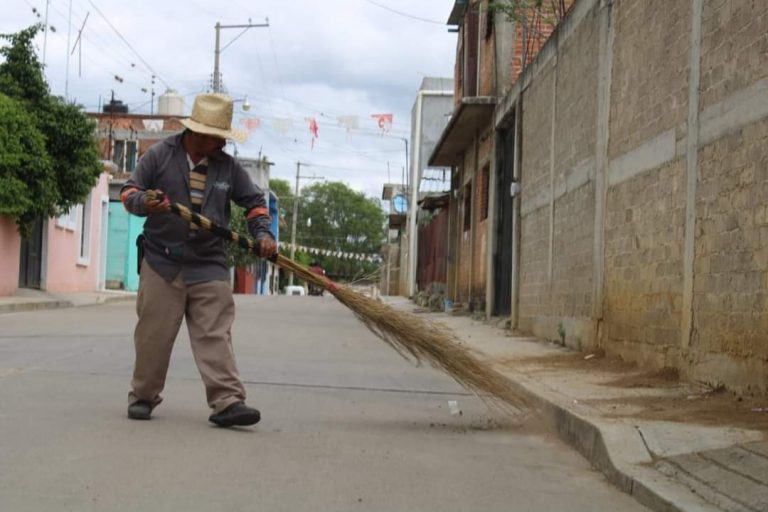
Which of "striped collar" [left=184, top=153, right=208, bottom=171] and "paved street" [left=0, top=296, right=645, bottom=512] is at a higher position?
"striped collar" [left=184, top=153, right=208, bottom=171]

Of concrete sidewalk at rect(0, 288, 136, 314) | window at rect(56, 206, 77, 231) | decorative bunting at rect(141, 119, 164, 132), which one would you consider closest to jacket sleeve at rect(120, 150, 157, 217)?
concrete sidewalk at rect(0, 288, 136, 314)

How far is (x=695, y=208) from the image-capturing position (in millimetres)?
7227

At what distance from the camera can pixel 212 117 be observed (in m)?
5.71

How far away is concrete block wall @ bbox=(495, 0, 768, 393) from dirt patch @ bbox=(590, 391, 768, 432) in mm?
153

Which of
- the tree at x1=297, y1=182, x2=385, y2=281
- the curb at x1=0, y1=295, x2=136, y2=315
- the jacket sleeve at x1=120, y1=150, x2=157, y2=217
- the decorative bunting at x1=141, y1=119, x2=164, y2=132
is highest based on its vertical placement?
the decorative bunting at x1=141, y1=119, x2=164, y2=132

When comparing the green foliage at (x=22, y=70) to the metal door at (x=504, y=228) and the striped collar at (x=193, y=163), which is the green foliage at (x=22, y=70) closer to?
the metal door at (x=504, y=228)

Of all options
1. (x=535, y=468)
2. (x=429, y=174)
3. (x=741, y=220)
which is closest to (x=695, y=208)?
(x=741, y=220)

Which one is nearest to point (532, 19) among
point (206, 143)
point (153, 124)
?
point (206, 143)

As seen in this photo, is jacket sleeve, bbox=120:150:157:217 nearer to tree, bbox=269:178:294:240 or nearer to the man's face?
the man's face

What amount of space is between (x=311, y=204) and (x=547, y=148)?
64109 mm

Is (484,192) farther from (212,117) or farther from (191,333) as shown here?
(191,333)

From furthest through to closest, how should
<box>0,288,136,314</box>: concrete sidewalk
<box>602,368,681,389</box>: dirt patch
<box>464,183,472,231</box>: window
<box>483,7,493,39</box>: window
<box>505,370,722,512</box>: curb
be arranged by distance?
<box>464,183,472,231</box>: window, <box>483,7,493,39</box>: window, <box>0,288,136,314</box>: concrete sidewalk, <box>602,368,681,389</box>: dirt patch, <box>505,370,722,512</box>: curb

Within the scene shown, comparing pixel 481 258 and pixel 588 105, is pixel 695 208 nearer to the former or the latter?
pixel 588 105

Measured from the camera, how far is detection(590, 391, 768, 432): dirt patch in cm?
564
